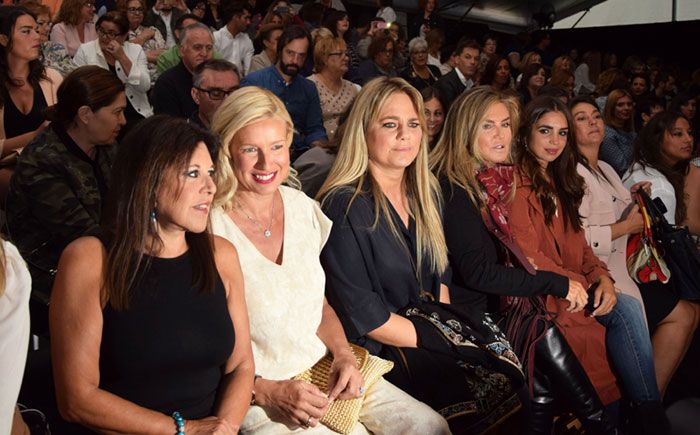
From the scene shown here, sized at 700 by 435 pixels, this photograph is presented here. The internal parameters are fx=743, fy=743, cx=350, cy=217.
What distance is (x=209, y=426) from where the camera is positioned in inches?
77.6

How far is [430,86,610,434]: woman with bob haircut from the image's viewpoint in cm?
305

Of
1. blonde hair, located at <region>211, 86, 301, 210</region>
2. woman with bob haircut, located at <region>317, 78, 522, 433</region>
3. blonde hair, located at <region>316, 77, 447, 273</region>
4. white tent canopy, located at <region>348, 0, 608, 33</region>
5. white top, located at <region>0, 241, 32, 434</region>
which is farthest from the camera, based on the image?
white tent canopy, located at <region>348, 0, 608, 33</region>

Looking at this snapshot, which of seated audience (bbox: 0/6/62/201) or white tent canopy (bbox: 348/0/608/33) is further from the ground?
white tent canopy (bbox: 348/0/608/33)

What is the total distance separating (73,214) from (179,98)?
165 centimetres

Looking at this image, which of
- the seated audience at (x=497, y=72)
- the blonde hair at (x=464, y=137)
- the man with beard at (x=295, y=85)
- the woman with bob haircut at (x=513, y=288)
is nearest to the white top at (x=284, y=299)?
the woman with bob haircut at (x=513, y=288)

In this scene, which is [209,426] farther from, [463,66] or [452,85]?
[463,66]

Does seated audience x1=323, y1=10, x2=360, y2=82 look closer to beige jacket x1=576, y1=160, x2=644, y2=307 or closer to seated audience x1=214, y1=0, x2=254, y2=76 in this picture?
seated audience x1=214, y1=0, x2=254, y2=76

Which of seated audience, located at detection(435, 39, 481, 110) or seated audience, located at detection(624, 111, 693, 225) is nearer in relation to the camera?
seated audience, located at detection(624, 111, 693, 225)

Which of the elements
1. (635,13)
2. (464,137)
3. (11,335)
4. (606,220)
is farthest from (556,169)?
(635,13)

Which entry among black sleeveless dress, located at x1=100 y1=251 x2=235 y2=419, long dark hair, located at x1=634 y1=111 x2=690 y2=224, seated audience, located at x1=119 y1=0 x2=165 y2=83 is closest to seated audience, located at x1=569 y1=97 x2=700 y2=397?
long dark hair, located at x1=634 y1=111 x2=690 y2=224

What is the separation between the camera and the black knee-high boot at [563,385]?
10.1 ft

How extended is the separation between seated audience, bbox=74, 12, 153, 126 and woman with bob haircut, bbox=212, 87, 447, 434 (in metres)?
3.03

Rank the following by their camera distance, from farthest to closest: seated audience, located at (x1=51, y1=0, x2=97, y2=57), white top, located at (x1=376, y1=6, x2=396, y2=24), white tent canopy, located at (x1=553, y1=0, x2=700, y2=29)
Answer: white tent canopy, located at (x1=553, y1=0, x2=700, y2=29) < white top, located at (x1=376, y1=6, x2=396, y2=24) < seated audience, located at (x1=51, y1=0, x2=97, y2=57)

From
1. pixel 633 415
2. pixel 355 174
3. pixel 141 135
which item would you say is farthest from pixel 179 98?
pixel 633 415
